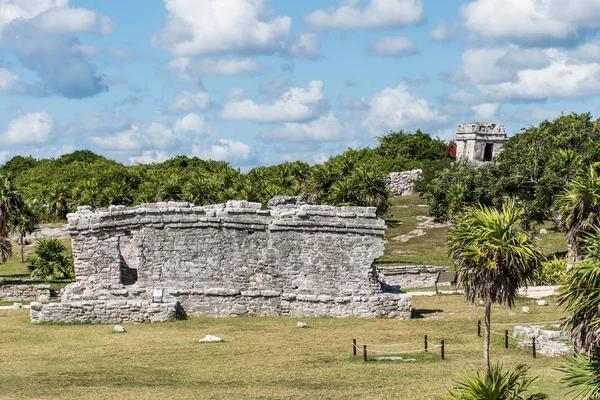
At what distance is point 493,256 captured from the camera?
2208 cm

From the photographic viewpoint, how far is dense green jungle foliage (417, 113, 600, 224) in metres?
47.1

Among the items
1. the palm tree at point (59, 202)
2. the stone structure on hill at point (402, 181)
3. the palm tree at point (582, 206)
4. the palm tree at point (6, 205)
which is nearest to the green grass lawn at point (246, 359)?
the palm tree at point (582, 206)

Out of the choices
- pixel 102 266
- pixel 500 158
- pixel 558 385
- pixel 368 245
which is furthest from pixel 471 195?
pixel 558 385

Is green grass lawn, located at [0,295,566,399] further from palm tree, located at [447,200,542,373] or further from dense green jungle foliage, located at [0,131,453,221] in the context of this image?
dense green jungle foliage, located at [0,131,453,221]

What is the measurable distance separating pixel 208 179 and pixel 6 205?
23.7 metres

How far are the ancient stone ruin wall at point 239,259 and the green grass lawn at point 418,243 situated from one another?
55.7 feet

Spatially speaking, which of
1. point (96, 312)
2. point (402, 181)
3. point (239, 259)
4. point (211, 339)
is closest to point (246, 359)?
point (211, 339)

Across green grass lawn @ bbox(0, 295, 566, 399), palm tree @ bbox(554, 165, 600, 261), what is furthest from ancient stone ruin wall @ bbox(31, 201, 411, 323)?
palm tree @ bbox(554, 165, 600, 261)

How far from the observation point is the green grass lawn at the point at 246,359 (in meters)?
21.7

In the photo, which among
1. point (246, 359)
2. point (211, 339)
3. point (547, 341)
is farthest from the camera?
point (211, 339)

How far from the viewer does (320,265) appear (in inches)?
Answer: 1300

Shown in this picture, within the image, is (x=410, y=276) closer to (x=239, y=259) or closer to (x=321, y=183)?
(x=321, y=183)

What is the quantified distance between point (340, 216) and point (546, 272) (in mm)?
10446

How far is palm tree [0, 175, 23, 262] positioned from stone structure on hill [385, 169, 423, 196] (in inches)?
1551
